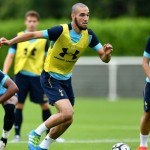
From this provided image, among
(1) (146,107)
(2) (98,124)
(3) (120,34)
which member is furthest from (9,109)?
(3) (120,34)

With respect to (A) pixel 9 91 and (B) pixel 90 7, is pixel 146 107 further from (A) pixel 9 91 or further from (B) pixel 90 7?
(B) pixel 90 7

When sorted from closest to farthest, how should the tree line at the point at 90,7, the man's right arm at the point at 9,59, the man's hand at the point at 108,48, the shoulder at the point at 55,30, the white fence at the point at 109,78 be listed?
the shoulder at the point at 55,30
the man's hand at the point at 108,48
the man's right arm at the point at 9,59
the white fence at the point at 109,78
the tree line at the point at 90,7

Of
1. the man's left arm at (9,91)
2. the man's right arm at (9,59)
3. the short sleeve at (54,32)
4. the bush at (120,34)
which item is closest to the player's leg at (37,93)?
the man's right arm at (9,59)

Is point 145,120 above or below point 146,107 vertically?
below

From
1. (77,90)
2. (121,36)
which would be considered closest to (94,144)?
(77,90)

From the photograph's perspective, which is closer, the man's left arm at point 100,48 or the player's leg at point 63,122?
the player's leg at point 63,122

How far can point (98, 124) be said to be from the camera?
1792cm

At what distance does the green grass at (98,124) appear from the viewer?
13.4 meters

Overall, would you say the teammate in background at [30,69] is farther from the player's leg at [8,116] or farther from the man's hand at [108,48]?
the man's hand at [108,48]

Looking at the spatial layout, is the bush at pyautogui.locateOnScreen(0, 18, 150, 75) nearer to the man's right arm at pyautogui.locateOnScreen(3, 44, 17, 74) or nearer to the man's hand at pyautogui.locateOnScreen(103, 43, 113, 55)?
the man's right arm at pyautogui.locateOnScreen(3, 44, 17, 74)

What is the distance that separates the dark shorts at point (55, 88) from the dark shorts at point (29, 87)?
2898mm

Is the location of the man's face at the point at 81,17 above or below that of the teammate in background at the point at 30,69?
above

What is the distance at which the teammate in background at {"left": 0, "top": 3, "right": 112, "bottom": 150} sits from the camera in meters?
11.4

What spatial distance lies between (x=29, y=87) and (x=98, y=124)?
11.8 ft
